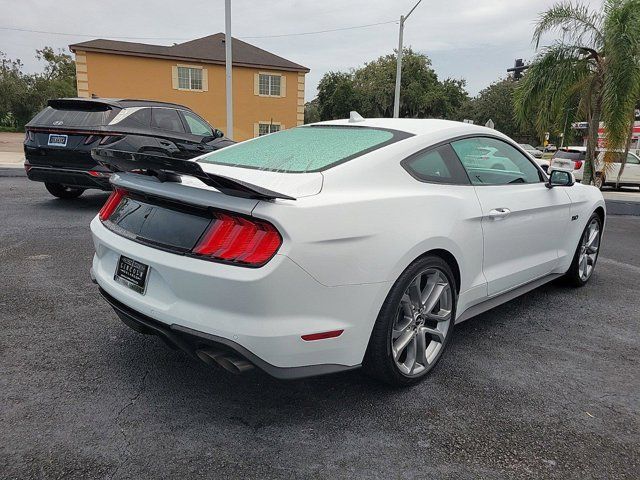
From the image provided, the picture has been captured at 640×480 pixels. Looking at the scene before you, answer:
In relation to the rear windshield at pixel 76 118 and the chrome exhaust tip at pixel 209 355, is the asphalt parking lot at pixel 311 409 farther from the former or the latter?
the rear windshield at pixel 76 118

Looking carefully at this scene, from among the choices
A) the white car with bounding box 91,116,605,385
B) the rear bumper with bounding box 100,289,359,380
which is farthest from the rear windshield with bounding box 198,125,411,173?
the rear bumper with bounding box 100,289,359,380

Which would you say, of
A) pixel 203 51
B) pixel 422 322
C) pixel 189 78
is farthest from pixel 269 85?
pixel 422 322

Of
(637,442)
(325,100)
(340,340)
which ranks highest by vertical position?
(325,100)

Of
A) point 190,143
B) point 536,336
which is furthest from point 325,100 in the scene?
point 536,336

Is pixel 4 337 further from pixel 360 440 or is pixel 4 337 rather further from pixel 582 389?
pixel 582 389

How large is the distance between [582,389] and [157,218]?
100 inches

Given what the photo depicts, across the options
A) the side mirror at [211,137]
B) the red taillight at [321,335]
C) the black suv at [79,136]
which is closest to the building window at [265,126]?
the side mirror at [211,137]

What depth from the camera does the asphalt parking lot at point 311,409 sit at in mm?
2195

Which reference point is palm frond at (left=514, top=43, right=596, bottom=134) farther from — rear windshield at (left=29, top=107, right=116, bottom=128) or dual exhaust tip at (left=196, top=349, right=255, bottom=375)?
dual exhaust tip at (left=196, top=349, right=255, bottom=375)

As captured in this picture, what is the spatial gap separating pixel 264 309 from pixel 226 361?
0.31m

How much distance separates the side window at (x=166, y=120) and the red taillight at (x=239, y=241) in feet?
20.6

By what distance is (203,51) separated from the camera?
27828 mm

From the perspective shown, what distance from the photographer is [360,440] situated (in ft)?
7.79

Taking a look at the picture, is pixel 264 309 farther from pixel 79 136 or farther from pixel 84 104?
pixel 84 104
